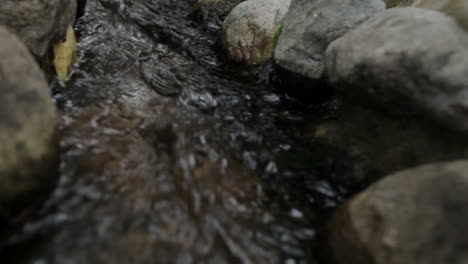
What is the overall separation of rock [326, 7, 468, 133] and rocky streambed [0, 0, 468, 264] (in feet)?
0.04

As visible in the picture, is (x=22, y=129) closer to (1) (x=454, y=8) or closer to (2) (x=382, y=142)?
(2) (x=382, y=142)

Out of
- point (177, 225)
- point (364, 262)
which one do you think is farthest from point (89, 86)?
point (364, 262)

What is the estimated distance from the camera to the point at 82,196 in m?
3.15

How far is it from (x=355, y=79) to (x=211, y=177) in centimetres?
182

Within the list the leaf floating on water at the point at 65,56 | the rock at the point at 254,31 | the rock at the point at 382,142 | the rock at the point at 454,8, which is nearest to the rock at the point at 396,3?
the rock at the point at 254,31

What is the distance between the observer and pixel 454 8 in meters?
3.77

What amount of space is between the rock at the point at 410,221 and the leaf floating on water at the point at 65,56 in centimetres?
→ 405

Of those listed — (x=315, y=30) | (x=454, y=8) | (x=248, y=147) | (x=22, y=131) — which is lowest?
(x=248, y=147)

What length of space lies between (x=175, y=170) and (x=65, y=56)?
267 cm

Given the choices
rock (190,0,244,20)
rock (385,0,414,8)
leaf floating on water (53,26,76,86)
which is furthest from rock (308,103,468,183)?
rock (190,0,244,20)

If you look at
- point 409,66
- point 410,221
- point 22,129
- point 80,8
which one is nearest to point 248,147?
point 409,66

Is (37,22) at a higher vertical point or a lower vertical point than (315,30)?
lower

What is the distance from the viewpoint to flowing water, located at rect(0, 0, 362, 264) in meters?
2.88

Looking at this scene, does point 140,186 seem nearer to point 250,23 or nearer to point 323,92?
point 323,92
